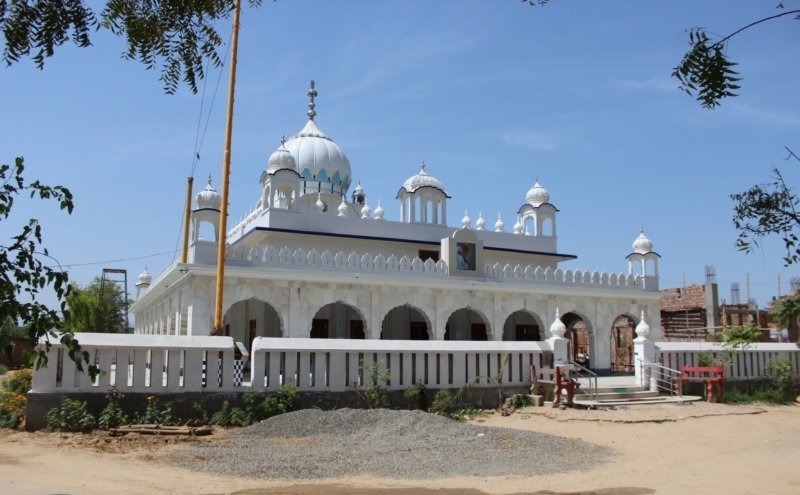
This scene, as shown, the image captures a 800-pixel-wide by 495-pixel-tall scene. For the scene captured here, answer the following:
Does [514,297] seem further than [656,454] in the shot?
Yes

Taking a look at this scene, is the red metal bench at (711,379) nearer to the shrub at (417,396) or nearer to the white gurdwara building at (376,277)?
the white gurdwara building at (376,277)

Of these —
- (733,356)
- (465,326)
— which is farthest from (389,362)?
(465,326)

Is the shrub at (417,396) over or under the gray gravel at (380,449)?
over

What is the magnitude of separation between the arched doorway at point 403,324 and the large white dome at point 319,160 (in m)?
8.48

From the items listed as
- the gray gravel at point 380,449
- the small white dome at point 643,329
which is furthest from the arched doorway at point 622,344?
the gray gravel at point 380,449

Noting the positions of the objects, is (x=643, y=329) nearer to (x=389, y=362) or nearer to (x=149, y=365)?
(x=389, y=362)

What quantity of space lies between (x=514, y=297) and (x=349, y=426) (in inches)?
576

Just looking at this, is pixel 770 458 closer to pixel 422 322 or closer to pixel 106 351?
pixel 106 351

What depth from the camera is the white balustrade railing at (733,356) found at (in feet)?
67.2

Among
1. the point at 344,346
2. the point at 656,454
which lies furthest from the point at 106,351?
the point at 656,454

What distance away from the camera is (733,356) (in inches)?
835

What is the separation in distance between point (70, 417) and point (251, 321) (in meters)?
14.5

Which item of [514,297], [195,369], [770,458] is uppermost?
[514,297]

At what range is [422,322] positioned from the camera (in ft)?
91.5
